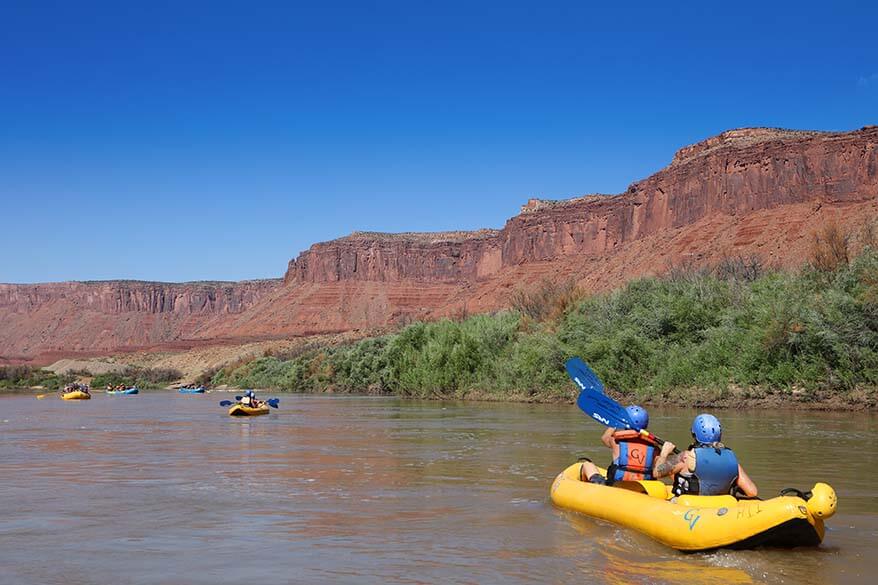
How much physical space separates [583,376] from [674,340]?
22.5 meters

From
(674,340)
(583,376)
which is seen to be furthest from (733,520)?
(674,340)

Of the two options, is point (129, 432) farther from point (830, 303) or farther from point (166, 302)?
point (166, 302)

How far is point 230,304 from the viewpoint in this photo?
19538 cm

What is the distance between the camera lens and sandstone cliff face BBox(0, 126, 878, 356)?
243 ft

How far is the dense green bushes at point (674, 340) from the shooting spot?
2667 centimetres

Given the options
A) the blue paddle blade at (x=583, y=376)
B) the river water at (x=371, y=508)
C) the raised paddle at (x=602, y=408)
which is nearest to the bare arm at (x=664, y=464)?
the raised paddle at (x=602, y=408)

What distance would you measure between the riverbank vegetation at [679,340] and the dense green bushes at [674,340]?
0.15 feet

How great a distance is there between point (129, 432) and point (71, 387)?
32340 millimetres

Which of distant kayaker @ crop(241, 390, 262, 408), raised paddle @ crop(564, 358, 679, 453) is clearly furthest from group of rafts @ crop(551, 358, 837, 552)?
distant kayaker @ crop(241, 390, 262, 408)

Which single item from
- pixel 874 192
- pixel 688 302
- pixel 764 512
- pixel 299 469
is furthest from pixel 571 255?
pixel 764 512

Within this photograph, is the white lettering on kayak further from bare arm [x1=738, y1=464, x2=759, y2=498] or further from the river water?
bare arm [x1=738, y1=464, x2=759, y2=498]

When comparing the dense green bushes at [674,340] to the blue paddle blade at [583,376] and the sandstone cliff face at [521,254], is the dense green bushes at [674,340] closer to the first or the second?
the blue paddle blade at [583,376]

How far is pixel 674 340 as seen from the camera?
112 ft

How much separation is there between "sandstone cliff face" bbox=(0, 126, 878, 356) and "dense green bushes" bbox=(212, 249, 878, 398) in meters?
19.3
